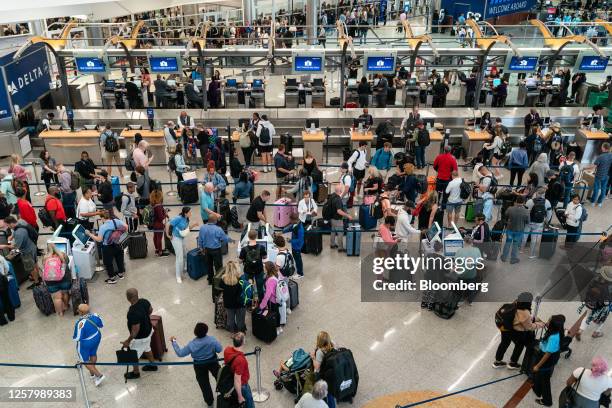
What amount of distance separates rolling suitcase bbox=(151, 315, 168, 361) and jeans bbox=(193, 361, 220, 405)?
111cm

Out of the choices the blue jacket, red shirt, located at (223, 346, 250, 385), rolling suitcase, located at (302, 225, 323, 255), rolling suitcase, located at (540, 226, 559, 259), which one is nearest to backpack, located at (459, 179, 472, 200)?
rolling suitcase, located at (540, 226, 559, 259)

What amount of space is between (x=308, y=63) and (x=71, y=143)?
6.85 m

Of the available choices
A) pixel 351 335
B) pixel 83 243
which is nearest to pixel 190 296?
pixel 83 243

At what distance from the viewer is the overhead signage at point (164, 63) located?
52.7 ft

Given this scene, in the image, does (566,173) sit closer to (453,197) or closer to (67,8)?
(453,197)

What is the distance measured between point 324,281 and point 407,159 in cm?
406

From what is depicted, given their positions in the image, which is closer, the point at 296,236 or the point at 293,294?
the point at 293,294

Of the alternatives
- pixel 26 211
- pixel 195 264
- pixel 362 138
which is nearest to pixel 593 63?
pixel 362 138

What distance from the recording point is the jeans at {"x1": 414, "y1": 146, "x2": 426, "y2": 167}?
1458 cm

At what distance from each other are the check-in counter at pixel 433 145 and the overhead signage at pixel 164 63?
745 centimetres

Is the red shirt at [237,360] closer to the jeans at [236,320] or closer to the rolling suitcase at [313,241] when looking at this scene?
the jeans at [236,320]

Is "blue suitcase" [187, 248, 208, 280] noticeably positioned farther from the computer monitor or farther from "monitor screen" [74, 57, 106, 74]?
"monitor screen" [74, 57, 106, 74]

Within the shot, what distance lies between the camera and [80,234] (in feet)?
30.8

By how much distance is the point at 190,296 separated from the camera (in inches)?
A: 363
